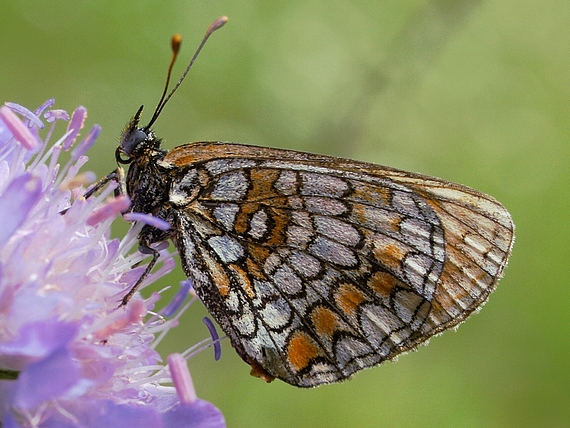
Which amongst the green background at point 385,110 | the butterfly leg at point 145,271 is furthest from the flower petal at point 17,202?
the green background at point 385,110

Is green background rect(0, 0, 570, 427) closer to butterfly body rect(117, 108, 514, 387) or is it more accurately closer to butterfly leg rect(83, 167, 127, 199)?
butterfly body rect(117, 108, 514, 387)

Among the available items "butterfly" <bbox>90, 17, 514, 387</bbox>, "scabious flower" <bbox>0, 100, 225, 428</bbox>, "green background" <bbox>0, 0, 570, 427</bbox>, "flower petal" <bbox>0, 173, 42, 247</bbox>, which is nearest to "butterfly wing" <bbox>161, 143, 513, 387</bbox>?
"butterfly" <bbox>90, 17, 514, 387</bbox>

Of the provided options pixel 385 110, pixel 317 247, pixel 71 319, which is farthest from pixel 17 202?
pixel 385 110

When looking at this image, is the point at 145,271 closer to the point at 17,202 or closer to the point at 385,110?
the point at 17,202

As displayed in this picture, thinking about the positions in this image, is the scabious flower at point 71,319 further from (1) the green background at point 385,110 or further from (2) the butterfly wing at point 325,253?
(1) the green background at point 385,110

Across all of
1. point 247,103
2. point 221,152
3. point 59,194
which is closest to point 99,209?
point 59,194

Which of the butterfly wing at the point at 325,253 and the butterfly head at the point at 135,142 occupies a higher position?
the butterfly head at the point at 135,142

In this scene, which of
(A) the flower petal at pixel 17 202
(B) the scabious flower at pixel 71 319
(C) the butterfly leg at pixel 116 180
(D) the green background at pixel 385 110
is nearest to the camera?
(B) the scabious flower at pixel 71 319
